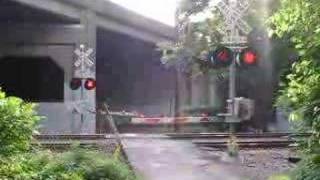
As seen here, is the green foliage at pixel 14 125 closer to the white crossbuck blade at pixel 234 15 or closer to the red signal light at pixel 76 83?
the white crossbuck blade at pixel 234 15

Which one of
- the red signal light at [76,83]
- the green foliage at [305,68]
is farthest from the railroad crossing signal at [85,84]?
the green foliage at [305,68]

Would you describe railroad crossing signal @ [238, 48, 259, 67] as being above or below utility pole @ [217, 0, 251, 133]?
below

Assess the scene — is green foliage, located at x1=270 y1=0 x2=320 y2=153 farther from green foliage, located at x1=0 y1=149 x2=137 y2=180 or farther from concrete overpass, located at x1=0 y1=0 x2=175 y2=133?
concrete overpass, located at x1=0 y1=0 x2=175 y2=133

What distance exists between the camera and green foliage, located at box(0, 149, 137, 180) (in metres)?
7.85

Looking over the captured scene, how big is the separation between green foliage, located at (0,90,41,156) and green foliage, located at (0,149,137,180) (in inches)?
6.5

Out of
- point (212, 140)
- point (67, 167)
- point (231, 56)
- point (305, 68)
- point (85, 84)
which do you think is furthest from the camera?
point (85, 84)

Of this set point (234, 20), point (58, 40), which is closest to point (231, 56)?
point (234, 20)

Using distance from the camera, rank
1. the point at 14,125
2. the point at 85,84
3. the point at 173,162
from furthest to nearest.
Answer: the point at 85,84 → the point at 173,162 → the point at 14,125

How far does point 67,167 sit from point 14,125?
1719 mm

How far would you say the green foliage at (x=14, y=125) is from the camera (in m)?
7.52

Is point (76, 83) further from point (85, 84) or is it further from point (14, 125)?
point (14, 125)

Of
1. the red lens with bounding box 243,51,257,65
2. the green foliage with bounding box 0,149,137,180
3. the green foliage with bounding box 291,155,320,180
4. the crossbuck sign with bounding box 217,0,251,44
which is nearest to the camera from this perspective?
the green foliage with bounding box 291,155,320,180

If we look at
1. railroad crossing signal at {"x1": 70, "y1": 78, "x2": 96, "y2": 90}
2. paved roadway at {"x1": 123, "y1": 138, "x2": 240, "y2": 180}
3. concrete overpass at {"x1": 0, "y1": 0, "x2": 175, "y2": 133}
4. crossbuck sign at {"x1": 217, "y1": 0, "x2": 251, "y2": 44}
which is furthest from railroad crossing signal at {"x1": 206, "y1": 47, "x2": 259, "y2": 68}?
concrete overpass at {"x1": 0, "y1": 0, "x2": 175, "y2": 133}

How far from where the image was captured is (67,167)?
29.8 feet
